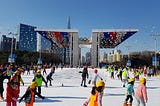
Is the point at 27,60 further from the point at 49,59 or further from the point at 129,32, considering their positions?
the point at 129,32

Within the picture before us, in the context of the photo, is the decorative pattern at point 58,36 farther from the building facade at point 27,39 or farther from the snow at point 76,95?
the snow at point 76,95

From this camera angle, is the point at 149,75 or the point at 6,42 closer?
the point at 149,75

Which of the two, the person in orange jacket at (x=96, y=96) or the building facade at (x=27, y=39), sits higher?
the building facade at (x=27, y=39)

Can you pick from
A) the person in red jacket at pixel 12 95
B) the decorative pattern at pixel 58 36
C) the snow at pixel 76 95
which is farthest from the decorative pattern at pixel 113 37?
the person in red jacket at pixel 12 95

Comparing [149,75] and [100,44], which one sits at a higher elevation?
[100,44]

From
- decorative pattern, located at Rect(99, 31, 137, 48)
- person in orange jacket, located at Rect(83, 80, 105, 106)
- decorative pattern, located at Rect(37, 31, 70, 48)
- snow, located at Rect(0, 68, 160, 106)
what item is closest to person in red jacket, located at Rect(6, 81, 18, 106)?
snow, located at Rect(0, 68, 160, 106)

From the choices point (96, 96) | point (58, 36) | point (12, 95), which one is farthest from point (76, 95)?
point (58, 36)

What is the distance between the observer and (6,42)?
130 m

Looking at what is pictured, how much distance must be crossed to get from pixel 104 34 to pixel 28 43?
80.3 m

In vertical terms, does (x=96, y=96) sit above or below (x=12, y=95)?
above

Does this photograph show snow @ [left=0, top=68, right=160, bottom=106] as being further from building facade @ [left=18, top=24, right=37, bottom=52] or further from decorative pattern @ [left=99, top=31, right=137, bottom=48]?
building facade @ [left=18, top=24, right=37, bottom=52]

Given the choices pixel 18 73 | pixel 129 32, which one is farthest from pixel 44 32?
pixel 18 73

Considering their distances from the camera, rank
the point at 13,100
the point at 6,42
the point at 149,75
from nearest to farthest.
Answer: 1. the point at 13,100
2. the point at 149,75
3. the point at 6,42

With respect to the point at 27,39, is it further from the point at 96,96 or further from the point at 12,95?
the point at 96,96
